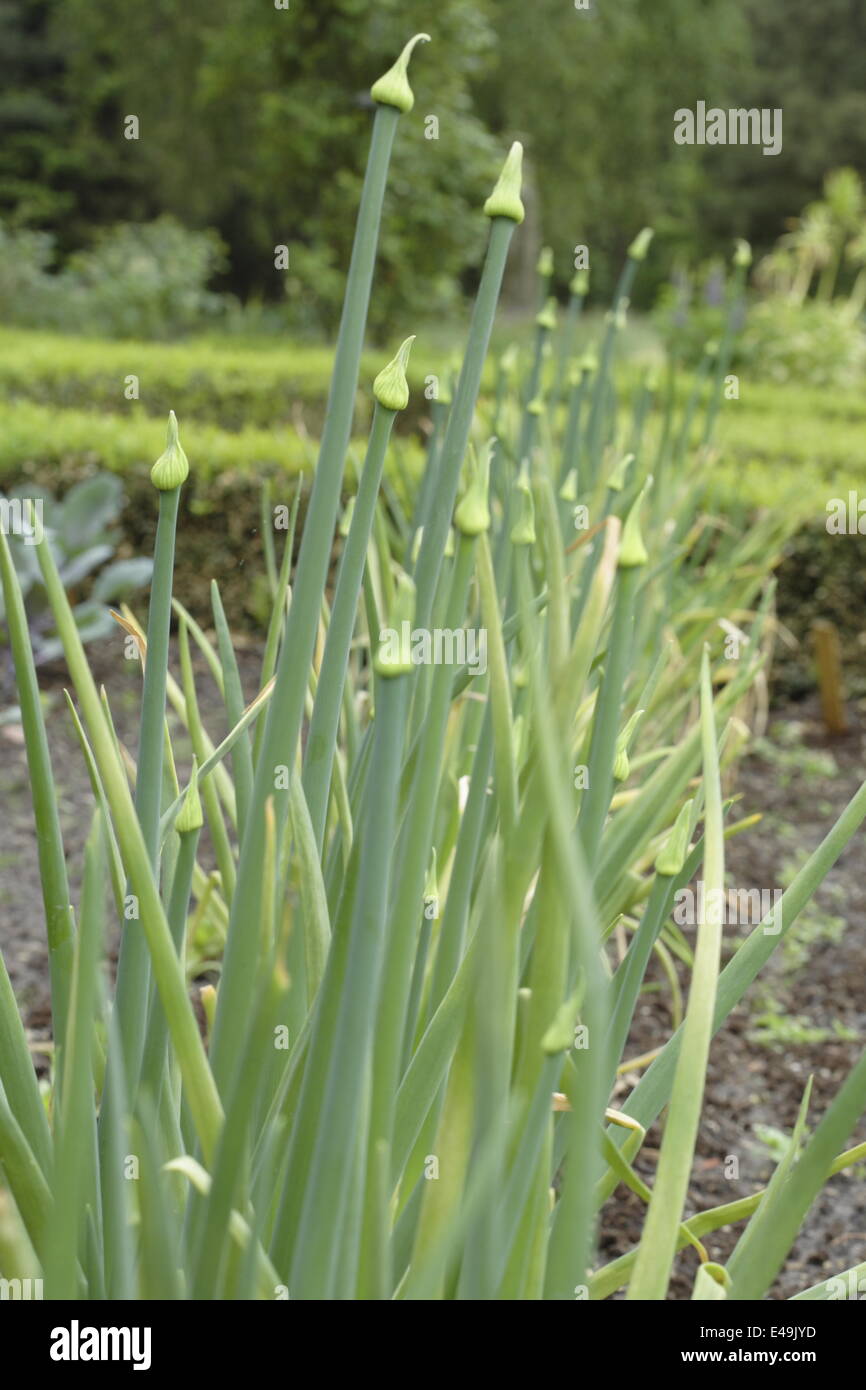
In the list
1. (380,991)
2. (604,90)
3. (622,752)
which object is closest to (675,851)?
(622,752)

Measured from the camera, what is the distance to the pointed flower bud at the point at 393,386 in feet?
2.45

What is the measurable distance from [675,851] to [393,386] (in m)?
0.36

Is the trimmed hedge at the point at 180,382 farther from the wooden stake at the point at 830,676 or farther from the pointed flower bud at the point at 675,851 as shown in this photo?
the pointed flower bud at the point at 675,851

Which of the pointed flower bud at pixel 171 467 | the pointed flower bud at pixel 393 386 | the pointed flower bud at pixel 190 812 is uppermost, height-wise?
the pointed flower bud at pixel 393 386

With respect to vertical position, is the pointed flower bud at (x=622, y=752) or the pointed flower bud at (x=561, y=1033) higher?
the pointed flower bud at (x=622, y=752)

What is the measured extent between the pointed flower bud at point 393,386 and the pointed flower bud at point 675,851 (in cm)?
33

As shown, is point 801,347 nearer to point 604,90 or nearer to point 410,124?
point 410,124

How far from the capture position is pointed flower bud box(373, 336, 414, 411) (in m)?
0.75

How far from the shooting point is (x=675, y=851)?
83 centimetres

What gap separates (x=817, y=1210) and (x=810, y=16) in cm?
2397

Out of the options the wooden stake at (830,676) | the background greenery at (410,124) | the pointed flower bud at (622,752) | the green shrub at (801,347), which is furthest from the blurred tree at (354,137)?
the pointed flower bud at (622,752)

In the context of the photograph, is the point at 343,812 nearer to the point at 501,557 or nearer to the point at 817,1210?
the point at 501,557

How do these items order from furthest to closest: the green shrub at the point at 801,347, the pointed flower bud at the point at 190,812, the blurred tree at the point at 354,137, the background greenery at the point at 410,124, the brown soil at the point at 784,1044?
the background greenery at the point at 410,124 < the blurred tree at the point at 354,137 < the green shrub at the point at 801,347 < the brown soil at the point at 784,1044 < the pointed flower bud at the point at 190,812

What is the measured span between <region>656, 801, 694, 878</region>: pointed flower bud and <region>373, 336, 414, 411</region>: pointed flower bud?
33cm
